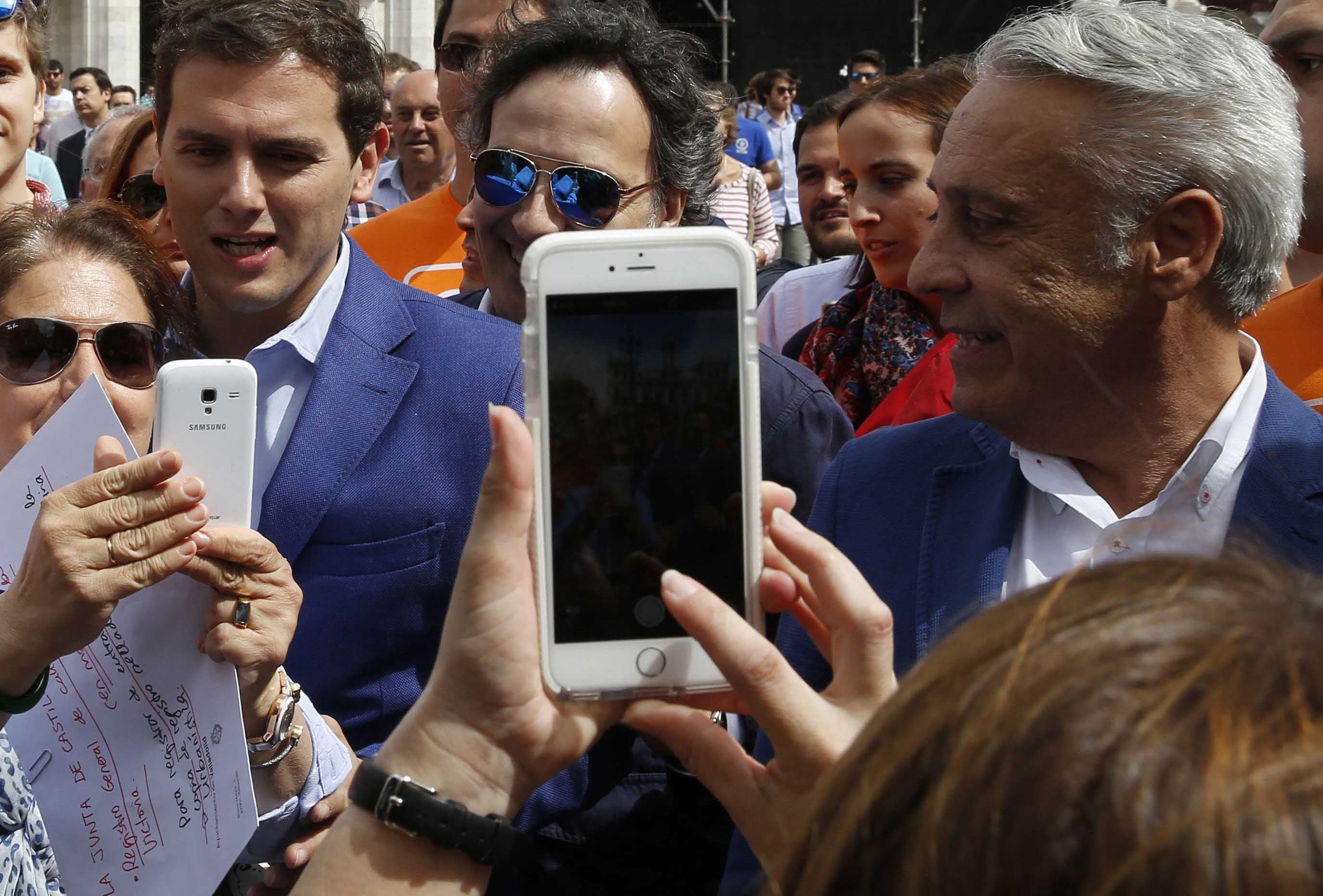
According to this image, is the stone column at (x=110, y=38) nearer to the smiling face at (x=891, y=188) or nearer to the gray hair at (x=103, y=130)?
the gray hair at (x=103, y=130)

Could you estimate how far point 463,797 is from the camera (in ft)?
4.25

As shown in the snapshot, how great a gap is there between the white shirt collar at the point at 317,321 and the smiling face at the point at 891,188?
5.15 ft

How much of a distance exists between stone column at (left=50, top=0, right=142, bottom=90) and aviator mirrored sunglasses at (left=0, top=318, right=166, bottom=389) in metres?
23.7

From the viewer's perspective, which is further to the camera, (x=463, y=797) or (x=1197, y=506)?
(x=1197, y=506)

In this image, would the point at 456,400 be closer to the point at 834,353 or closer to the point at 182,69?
the point at 182,69

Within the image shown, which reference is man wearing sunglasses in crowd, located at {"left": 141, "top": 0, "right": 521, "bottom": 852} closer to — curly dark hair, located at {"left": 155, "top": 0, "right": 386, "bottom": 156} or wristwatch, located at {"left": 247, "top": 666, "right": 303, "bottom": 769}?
curly dark hair, located at {"left": 155, "top": 0, "right": 386, "bottom": 156}

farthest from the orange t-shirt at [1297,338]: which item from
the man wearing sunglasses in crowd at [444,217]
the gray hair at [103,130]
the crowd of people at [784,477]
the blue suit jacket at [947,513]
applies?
the gray hair at [103,130]

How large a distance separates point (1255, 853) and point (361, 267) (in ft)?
7.20

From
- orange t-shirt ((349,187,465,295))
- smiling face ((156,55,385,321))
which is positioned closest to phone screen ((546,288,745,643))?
smiling face ((156,55,385,321))

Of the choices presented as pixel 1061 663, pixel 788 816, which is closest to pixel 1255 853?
pixel 1061 663

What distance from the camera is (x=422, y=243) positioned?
435 cm

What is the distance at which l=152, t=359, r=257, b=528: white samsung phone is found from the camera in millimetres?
1786

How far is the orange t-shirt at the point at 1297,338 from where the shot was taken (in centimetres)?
263

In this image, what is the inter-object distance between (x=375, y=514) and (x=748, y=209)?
6.79 m
